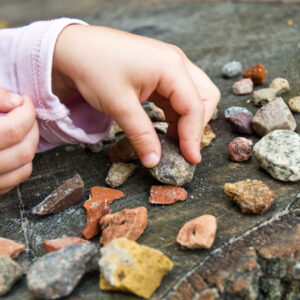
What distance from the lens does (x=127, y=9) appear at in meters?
3.01

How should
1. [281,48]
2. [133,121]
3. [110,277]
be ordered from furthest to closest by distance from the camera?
[281,48] → [133,121] → [110,277]

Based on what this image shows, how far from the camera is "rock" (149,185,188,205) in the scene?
117 centimetres

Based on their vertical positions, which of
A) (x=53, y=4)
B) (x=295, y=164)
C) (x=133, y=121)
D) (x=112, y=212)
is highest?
(x=133, y=121)

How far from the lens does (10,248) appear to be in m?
1.04

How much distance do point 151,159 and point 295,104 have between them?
0.69 meters

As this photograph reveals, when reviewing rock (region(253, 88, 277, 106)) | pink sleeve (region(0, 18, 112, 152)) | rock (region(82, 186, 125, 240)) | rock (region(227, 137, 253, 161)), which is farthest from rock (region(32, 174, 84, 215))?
rock (region(253, 88, 277, 106))

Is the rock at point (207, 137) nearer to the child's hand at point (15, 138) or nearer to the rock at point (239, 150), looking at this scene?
the rock at point (239, 150)

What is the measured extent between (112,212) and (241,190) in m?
0.39

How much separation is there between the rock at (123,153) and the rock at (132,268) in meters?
0.51

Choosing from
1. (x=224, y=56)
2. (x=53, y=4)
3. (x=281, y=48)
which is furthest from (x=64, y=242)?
(x=53, y=4)

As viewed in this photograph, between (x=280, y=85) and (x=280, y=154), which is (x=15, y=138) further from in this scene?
(x=280, y=85)

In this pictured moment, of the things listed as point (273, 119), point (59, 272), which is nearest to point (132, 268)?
point (59, 272)

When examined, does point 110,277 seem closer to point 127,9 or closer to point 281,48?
point 281,48

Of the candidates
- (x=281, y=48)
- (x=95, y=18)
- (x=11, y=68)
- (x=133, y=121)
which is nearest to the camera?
(x=133, y=121)
